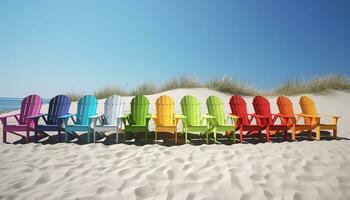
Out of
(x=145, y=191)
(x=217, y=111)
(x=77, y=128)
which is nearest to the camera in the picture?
(x=145, y=191)

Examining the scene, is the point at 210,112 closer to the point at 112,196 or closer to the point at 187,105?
A: the point at 187,105

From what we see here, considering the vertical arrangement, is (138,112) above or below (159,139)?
above

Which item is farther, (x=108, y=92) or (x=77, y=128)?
(x=108, y=92)

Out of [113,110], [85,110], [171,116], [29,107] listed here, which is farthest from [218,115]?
[29,107]

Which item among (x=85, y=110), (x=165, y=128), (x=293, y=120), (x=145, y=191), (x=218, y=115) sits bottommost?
(x=145, y=191)

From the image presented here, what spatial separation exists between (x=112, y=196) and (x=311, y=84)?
12.8 metres

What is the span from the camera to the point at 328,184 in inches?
118

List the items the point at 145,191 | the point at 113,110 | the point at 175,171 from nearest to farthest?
the point at 145,191, the point at 175,171, the point at 113,110

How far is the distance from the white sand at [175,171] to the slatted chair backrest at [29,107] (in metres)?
0.86

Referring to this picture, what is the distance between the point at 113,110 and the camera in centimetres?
598

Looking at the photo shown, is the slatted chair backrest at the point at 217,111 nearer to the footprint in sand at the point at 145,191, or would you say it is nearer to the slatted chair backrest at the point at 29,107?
the footprint in sand at the point at 145,191

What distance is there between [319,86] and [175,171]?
11.8 metres

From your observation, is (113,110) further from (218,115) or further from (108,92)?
(108,92)

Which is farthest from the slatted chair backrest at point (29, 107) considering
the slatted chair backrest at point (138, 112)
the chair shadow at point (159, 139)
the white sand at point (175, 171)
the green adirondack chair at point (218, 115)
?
the green adirondack chair at point (218, 115)
